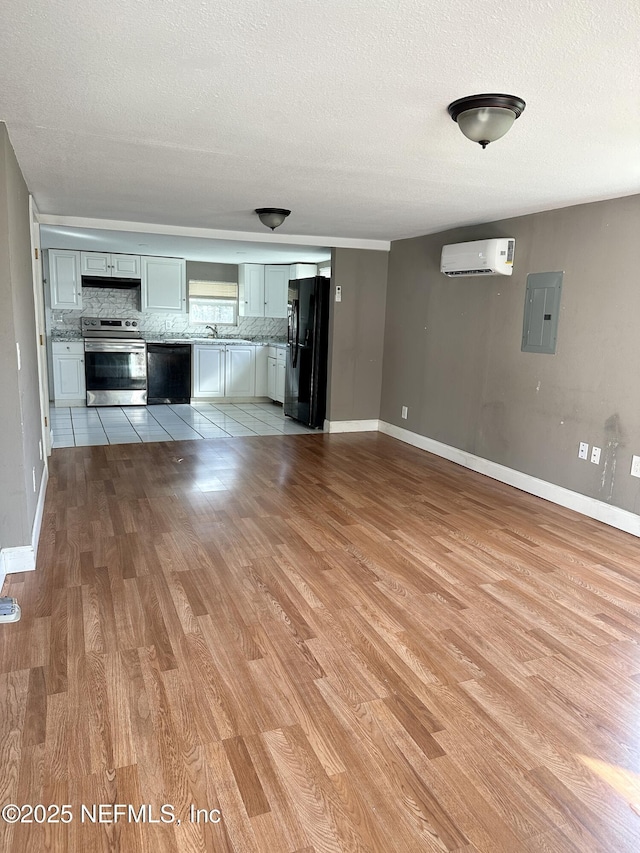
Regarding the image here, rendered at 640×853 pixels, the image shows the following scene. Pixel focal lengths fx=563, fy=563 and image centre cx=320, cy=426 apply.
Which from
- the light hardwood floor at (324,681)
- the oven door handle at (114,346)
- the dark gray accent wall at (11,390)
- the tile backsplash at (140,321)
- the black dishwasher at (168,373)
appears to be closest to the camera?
the light hardwood floor at (324,681)

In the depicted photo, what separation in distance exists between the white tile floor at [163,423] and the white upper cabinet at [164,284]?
1505mm

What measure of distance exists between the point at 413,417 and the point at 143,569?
3746 mm

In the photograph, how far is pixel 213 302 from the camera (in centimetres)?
892

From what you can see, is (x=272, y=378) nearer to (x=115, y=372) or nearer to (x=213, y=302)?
(x=213, y=302)

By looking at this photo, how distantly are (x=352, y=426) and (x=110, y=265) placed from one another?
4.21 m

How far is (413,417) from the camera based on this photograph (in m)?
6.00

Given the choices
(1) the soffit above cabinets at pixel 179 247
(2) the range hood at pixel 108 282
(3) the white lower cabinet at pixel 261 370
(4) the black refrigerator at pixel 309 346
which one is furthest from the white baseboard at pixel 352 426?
(2) the range hood at pixel 108 282

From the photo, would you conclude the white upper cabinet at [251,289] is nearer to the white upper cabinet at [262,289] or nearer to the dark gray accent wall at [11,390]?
the white upper cabinet at [262,289]

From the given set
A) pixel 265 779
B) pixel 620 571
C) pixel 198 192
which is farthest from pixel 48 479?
pixel 620 571

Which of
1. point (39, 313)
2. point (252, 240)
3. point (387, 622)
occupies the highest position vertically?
point (252, 240)

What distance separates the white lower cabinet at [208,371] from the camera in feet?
27.2

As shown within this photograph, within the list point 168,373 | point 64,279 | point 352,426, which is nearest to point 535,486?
point 352,426

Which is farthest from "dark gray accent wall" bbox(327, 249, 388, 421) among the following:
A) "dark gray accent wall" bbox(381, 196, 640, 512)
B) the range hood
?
the range hood

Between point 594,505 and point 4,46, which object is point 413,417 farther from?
point 4,46
